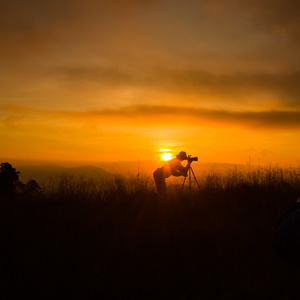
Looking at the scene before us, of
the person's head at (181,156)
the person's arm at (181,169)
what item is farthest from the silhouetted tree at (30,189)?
the person's head at (181,156)

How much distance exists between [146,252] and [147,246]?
264mm

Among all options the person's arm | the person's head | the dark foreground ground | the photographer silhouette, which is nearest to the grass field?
the dark foreground ground

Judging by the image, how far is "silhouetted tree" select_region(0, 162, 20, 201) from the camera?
8992 millimetres

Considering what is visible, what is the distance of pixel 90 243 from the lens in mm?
6176

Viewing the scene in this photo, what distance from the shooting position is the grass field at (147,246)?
15.4ft

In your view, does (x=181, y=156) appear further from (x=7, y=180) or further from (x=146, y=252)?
(x=7, y=180)

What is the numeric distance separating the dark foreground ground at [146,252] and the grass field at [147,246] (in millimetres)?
17

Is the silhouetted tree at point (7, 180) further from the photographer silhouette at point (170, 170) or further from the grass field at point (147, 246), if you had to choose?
the photographer silhouette at point (170, 170)

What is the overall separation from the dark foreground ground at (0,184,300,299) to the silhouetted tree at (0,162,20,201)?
56cm

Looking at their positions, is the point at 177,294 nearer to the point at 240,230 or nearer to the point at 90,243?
the point at 90,243

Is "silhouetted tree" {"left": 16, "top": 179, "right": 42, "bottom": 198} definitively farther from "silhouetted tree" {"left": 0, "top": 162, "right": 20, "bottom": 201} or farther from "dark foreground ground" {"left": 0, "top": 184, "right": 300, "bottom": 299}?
"dark foreground ground" {"left": 0, "top": 184, "right": 300, "bottom": 299}

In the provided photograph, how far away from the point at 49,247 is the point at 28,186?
5540 mm

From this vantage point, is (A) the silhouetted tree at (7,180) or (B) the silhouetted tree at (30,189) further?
(B) the silhouetted tree at (30,189)

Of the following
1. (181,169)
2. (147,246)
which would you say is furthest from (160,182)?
(147,246)
